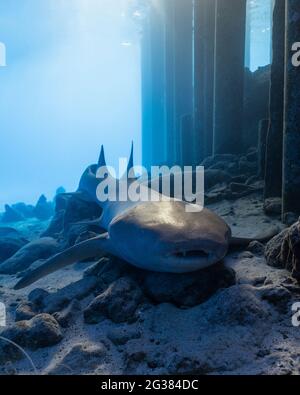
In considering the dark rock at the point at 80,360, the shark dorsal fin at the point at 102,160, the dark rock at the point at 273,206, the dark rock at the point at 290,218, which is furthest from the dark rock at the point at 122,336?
the shark dorsal fin at the point at 102,160

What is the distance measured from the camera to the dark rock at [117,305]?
3.29 metres

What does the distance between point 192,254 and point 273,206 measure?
279 cm

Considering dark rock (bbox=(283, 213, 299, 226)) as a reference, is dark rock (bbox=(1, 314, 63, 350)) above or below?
below

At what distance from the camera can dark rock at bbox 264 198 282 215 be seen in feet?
17.7

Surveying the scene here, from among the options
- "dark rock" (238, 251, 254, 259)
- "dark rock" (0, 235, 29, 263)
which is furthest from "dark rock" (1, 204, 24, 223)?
"dark rock" (238, 251, 254, 259)

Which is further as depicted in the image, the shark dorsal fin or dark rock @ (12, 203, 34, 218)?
dark rock @ (12, 203, 34, 218)

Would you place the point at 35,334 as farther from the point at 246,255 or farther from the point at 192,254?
the point at 246,255

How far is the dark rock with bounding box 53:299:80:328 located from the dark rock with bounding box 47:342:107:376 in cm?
51

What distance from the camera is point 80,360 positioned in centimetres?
280

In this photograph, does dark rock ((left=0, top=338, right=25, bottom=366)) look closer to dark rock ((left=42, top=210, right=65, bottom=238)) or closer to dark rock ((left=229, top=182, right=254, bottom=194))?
dark rock ((left=229, top=182, right=254, bottom=194))

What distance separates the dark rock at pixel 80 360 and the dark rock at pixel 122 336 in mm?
113

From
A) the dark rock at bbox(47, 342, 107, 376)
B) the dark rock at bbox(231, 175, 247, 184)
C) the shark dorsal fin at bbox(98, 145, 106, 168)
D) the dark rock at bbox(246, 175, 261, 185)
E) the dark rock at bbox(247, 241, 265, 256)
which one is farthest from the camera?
the shark dorsal fin at bbox(98, 145, 106, 168)

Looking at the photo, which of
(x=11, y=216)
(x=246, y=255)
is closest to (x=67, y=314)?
(x=246, y=255)

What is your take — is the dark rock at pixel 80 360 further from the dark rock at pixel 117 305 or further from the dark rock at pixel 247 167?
the dark rock at pixel 247 167
